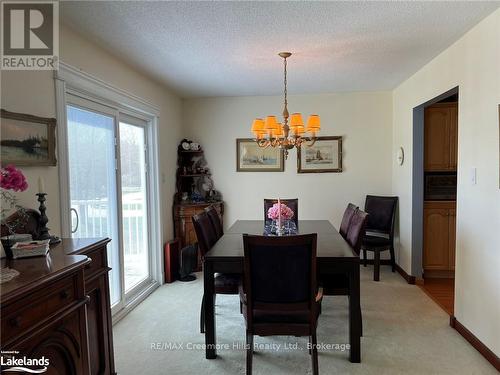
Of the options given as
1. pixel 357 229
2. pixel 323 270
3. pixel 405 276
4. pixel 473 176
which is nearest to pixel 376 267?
pixel 405 276

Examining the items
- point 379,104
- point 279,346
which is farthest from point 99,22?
point 379,104

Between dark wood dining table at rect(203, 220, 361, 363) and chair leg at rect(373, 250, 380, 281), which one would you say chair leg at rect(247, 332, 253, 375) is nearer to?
dark wood dining table at rect(203, 220, 361, 363)

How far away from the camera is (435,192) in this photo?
4016 millimetres

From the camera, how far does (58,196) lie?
2240 millimetres

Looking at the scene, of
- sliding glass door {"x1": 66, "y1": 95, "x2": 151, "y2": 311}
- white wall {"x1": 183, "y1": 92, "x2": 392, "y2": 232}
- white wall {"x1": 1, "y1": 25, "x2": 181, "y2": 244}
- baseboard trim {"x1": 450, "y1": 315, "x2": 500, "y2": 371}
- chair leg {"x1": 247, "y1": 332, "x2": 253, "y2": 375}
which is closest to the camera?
white wall {"x1": 1, "y1": 25, "x2": 181, "y2": 244}

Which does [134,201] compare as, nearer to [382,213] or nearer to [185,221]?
[185,221]

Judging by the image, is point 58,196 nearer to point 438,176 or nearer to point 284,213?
point 284,213

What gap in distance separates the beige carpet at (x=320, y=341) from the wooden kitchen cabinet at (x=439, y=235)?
2.29ft

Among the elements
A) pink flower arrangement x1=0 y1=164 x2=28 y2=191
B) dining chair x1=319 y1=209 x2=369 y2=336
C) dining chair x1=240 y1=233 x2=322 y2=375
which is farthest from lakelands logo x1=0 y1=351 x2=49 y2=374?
dining chair x1=319 y1=209 x2=369 y2=336

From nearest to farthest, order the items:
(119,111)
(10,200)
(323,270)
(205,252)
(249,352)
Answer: (10,200) → (249,352) → (323,270) → (205,252) → (119,111)

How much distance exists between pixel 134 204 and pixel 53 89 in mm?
1664

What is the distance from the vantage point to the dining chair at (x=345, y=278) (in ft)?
8.26

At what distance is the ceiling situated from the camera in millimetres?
2131

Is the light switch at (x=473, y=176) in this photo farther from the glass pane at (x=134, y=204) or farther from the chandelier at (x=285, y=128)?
the glass pane at (x=134, y=204)
